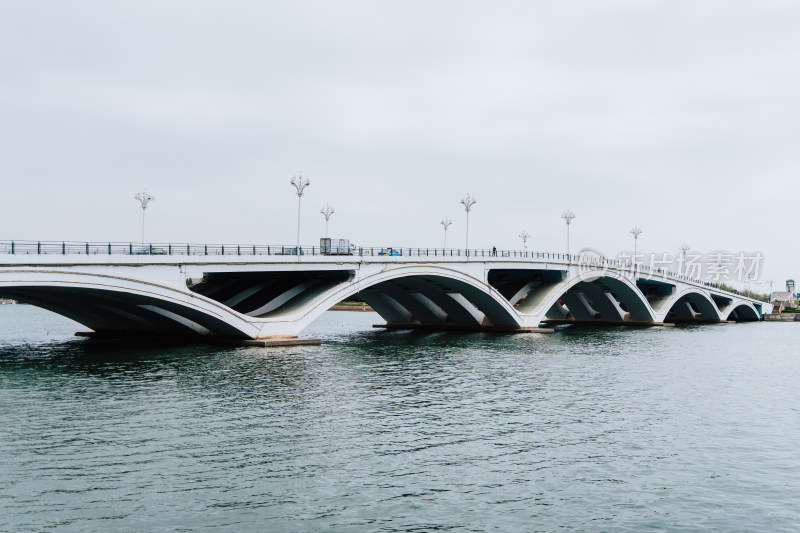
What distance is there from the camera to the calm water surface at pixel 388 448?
16.8m

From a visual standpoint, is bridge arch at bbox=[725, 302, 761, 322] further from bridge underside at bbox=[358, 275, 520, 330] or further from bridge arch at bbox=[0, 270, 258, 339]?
bridge arch at bbox=[0, 270, 258, 339]

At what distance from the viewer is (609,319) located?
112562 mm

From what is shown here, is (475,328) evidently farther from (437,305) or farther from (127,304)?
(127,304)

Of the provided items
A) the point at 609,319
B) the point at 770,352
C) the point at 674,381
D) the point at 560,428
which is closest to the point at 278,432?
the point at 560,428

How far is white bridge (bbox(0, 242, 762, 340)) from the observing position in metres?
45.4

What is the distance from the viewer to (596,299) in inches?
4313

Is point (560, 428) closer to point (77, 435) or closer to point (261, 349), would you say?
point (77, 435)

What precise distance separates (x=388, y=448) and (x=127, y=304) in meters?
37.2

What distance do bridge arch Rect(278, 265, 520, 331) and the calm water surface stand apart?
82.3ft

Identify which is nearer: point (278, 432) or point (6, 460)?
point (6, 460)

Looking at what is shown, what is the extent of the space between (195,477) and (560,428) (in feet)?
44.8

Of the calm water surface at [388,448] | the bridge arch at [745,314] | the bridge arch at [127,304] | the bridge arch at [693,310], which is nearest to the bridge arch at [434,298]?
the bridge arch at [127,304]

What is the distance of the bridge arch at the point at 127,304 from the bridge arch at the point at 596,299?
43469 mm

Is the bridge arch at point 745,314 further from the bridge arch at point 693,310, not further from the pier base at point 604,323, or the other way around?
the pier base at point 604,323
